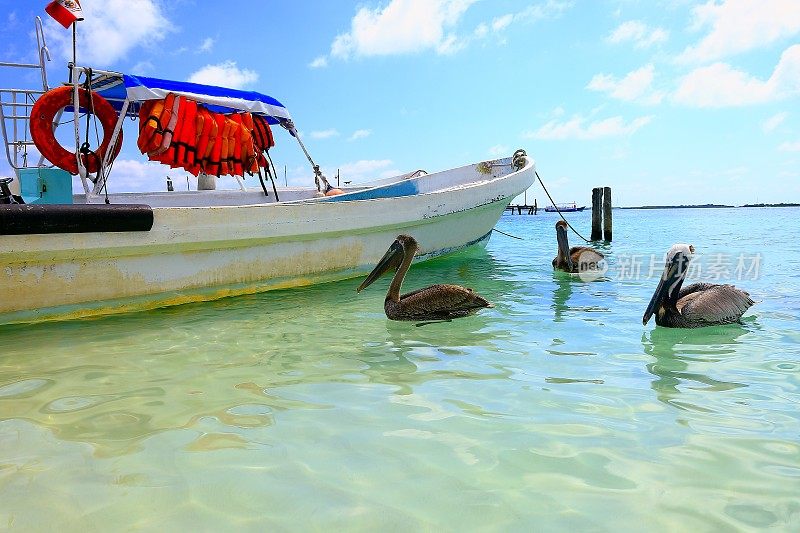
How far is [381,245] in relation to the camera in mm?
8742

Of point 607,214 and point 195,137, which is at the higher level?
point 195,137

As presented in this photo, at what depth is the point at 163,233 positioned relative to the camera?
6.16 meters

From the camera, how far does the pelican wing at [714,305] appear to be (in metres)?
5.13

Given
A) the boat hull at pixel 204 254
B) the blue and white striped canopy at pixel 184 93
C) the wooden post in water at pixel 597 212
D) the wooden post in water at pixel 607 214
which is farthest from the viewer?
the wooden post in water at pixel 597 212

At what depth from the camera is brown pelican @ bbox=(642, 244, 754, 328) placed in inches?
201

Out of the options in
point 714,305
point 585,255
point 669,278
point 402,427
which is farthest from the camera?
point 585,255

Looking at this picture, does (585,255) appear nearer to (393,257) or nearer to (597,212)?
(393,257)

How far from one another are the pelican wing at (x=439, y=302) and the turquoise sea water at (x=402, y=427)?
7.8 inches

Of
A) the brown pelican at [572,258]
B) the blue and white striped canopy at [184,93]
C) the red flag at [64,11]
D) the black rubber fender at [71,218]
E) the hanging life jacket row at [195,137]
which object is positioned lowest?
the brown pelican at [572,258]

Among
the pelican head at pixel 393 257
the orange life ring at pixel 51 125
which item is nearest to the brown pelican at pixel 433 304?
the pelican head at pixel 393 257

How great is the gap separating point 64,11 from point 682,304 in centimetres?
750

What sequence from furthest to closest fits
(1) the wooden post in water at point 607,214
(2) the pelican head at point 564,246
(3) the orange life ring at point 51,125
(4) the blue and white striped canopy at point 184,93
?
(1) the wooden post in water at point 607,214
(2) the pelican head at point 564,246
(4) the blue and white striped canopy at point 184,93
(3) the orange life ring at point 51,125

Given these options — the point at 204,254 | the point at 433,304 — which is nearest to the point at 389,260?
the point at 433,304

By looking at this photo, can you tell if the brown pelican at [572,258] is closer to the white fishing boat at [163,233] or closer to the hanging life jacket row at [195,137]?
the white fishing boat at [163,233]
